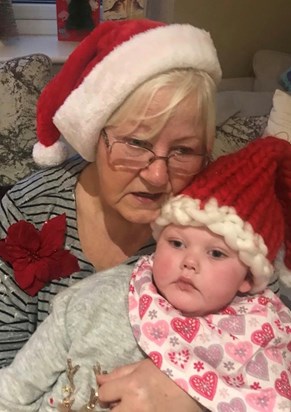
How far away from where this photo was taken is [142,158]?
1211 millimetres

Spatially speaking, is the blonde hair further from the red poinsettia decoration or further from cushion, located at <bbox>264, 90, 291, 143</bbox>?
cushion, located at <bbox>264, 90, 291, 143</bbox>

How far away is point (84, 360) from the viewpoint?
3.73 ft

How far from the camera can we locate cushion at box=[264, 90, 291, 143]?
208cm

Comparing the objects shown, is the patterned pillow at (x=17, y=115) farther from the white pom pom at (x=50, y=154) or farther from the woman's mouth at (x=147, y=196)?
the woman's mouth at (x=147, y=196)

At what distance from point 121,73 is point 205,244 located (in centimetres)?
38

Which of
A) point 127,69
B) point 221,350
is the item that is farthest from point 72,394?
point 127,69

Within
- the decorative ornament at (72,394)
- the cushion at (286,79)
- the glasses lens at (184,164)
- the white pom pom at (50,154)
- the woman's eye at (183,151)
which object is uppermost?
the woman's eye at (183,151)

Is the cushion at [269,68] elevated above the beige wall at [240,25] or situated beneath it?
situated beneath

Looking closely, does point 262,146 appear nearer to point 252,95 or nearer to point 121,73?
point 121,73

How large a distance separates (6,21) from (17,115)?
0.68 m

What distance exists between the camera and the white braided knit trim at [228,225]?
1.04 metres

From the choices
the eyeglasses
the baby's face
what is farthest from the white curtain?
the baby's face

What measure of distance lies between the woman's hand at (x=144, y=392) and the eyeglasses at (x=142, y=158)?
383 millimetres

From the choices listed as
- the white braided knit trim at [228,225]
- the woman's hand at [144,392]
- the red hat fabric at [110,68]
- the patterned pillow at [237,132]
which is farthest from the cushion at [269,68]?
the woman's hand at [144,392]
